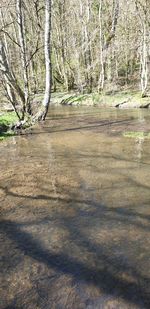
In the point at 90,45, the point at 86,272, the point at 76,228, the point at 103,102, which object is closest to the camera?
the point at 86,272

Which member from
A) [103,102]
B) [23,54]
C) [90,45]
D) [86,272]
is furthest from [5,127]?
[90,45]

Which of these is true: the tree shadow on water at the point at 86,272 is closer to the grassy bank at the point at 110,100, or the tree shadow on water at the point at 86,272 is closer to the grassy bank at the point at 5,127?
the grassy bank at the point at 5,127

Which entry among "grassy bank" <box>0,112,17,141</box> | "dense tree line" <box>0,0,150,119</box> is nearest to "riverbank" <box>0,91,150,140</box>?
"grassy bank" <box>0,112,17,141</box>

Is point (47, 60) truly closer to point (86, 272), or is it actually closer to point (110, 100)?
point (110, 100)

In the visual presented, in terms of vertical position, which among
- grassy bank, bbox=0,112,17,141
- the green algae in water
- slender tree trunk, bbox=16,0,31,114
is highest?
slender tree trunk, bbox=16,0,31,114

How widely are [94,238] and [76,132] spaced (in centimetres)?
834

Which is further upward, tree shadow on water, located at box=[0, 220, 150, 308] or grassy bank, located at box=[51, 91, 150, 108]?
tree shadow on water, located at box=[0, 220, 150, 308]

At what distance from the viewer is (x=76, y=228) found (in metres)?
4.98

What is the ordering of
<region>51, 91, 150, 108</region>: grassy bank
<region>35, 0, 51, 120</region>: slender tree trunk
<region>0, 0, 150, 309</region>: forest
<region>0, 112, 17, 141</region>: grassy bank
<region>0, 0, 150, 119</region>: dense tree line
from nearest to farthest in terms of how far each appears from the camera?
<region>0, 0, 150, 309</region>: forest < <region>0, 112, 17, 141</region>: grassy bank < <region>35, 0, 51, 120</region>: slender tree trunk < <region>51, 91, 150, 108</region>: grassy bank < <region>0, 0, 150, 119</region>: dense tree line

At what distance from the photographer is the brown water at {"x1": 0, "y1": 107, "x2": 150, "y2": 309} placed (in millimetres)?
3598

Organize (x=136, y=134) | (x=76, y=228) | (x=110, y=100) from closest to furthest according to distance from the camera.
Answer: (x=76, y=228) < (x=136, y=134) < (x=110, y=100)

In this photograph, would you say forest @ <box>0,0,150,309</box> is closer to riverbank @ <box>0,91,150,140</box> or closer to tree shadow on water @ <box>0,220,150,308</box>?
tree shadow on water @ <box>0,220,150,308</box>

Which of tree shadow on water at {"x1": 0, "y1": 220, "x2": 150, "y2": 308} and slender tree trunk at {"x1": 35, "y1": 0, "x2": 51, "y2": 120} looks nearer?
tree shadow on water at {"x1": 0, "y1": 220, "x2": 150, "y2": 308}

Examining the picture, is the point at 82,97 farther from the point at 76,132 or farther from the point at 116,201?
the point at 116,201
